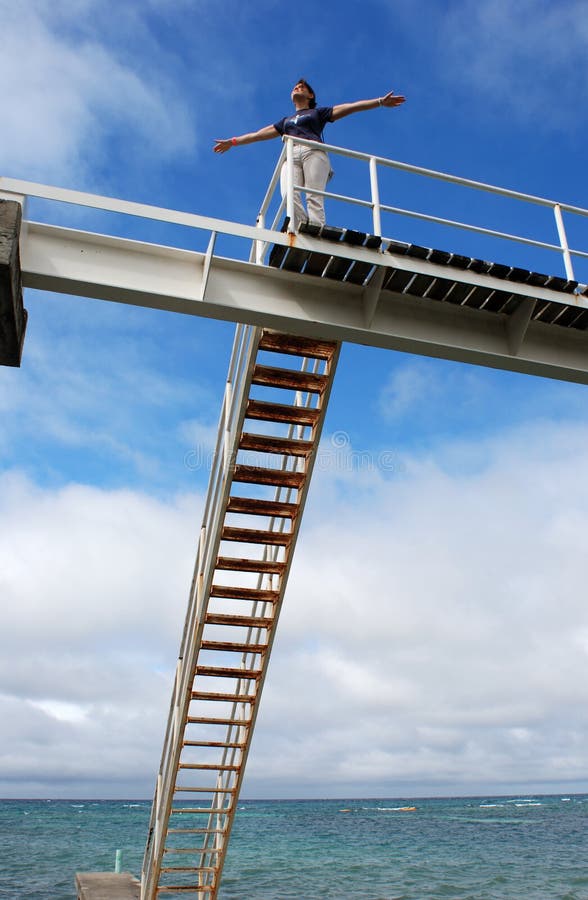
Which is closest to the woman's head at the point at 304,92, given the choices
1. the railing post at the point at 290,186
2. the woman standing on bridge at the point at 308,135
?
the woman standing on bridge at the point at 308,135

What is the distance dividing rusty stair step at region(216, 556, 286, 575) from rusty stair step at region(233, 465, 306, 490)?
3.71ft

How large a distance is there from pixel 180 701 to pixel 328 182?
25.1ft

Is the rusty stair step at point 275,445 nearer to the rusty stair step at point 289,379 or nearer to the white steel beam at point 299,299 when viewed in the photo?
the rusty stair step at point 289,379

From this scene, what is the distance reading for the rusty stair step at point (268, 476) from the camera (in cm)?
912

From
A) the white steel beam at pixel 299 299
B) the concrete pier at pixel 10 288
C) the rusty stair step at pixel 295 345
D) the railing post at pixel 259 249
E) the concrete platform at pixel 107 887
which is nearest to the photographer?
the concrete pier at pixel 10 288

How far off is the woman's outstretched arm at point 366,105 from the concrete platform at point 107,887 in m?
14.6

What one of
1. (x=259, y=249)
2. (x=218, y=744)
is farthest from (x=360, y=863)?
(x=259, y=249)

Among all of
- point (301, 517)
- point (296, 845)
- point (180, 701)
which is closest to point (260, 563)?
point (301, 517)

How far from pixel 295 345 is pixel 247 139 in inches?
93.9

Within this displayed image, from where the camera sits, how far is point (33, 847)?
48281 mm

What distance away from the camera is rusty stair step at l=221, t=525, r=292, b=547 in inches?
373

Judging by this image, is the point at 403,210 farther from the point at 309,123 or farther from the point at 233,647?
the point at 233,647

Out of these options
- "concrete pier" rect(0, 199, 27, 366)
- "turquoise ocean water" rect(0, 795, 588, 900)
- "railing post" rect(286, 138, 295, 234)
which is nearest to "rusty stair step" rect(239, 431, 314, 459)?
"railing post" rect(286, 138, 295, 234)

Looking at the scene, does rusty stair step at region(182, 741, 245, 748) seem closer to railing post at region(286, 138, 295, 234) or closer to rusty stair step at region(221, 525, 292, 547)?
rusty stair step at region(221, 525, 292, 547)
